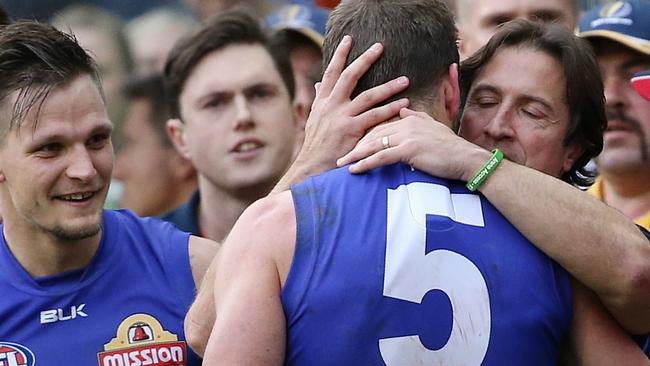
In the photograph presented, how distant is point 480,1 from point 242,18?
1200mm

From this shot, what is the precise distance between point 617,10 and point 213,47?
6.43 feet

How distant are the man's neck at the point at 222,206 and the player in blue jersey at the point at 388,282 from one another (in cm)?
286

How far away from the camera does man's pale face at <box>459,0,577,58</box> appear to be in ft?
19.6

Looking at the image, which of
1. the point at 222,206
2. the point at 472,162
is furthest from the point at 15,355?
the point at 222,206

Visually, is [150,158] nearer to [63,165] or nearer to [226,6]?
[226,6]

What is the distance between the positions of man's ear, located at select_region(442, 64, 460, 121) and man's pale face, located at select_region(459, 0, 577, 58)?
8.49ft

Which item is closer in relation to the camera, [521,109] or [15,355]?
[521,109]

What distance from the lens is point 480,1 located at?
6223 mm

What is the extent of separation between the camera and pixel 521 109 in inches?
142

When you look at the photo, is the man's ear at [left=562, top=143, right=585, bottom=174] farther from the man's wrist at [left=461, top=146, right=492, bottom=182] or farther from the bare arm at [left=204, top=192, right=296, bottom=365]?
the bare arm at [left=204, top=192, right=296, bottom=365]

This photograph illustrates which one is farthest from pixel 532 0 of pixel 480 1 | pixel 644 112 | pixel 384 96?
pixel 384 96

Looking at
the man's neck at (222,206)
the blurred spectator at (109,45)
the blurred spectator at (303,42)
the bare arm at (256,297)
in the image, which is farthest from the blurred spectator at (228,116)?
the bare arm at (256,297)

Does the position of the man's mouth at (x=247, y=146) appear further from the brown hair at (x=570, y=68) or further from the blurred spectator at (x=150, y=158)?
the brown hair at (x=570, y=68)

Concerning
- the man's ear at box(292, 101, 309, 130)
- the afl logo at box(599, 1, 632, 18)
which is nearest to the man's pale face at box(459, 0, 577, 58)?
the afl logo at box(599, 1, 632, 18)
